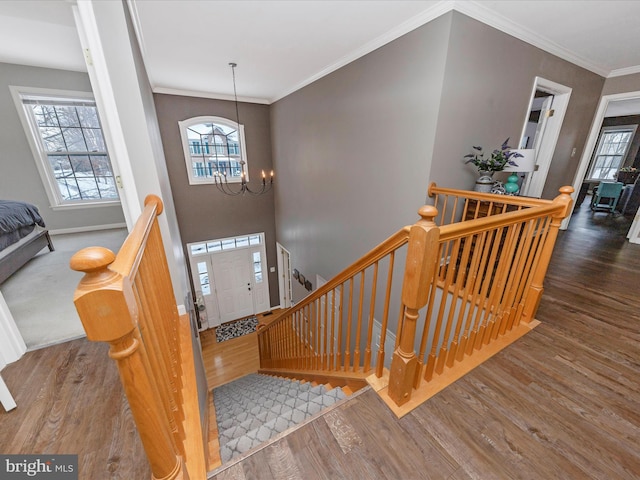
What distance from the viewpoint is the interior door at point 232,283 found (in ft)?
19.3

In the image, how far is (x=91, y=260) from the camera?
528 millimetres

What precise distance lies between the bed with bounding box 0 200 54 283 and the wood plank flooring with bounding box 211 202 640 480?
3281mm

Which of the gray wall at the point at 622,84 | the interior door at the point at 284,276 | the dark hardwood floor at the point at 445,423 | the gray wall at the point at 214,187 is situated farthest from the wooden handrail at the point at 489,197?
the interior door at the point at 284,276

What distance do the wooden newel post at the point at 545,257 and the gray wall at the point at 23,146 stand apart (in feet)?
20.7

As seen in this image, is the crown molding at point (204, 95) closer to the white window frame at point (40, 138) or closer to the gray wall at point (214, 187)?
the gray wall at point (214, 187)

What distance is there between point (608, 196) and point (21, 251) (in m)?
10.4

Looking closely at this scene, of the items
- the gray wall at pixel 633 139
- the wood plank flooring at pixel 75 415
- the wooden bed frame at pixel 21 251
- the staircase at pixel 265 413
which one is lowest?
the staircase at pixel 265 413

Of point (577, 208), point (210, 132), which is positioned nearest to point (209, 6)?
point (210, 132)

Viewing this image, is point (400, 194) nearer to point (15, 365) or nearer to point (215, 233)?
point (15, 365)

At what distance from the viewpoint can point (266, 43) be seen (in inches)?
101

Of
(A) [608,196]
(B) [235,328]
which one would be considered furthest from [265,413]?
(A) [608,196]

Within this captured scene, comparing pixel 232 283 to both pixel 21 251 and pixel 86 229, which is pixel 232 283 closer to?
pixel 86 229

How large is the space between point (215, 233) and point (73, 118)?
123 inches

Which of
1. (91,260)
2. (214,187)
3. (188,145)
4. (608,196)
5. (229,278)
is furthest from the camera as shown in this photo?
(229,278)
